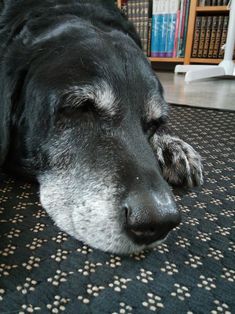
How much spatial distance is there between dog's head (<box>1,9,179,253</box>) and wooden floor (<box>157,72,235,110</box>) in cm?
158

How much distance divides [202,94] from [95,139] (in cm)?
233

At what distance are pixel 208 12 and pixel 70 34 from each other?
159 inches

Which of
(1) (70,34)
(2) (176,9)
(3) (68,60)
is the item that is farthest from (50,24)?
(2) (176,9)

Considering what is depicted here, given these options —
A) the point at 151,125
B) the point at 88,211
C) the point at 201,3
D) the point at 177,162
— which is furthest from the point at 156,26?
the point at 88,211

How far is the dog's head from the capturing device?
0.73 meters

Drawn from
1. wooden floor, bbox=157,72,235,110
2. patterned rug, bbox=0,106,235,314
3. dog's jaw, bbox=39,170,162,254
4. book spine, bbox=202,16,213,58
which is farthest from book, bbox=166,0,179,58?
dog's jaw, bbox=39,170,162,254

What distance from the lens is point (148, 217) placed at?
684mm

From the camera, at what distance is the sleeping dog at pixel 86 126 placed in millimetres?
734

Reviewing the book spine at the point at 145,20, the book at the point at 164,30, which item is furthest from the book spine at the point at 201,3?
the book spine at the point at 145,20

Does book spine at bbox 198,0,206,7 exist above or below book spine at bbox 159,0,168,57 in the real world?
above

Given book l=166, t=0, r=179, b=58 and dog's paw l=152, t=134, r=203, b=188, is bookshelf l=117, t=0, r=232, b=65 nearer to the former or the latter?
book l=166, t=0, r=179, b=58

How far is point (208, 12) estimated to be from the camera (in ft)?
14.5

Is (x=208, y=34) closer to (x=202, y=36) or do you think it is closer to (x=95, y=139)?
(x=202, y=36)

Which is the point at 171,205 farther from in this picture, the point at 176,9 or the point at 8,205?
the point at 176,9
